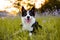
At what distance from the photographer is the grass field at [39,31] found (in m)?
1.66

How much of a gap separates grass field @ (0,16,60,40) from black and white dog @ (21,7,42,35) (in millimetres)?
37

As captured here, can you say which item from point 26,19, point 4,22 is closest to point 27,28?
point 26,19

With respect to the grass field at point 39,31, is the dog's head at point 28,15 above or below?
above

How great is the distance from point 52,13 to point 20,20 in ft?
A: 0.85

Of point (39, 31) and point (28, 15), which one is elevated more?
point (28, 15)

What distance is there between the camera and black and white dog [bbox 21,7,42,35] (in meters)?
1.68

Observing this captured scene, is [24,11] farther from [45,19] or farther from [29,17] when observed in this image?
[45,19]

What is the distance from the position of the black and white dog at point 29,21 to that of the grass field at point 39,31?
0.12ft

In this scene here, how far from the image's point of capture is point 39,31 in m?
1.71

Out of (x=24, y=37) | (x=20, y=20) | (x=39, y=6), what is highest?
(x=39, y=6)

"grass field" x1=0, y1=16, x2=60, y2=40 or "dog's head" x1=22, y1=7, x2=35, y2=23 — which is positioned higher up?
"dog's head" x1=22, y1=7, x2=35, y2=23

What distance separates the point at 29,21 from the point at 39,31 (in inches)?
4.4

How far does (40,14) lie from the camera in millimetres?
1728

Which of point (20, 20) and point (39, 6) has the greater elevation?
point (39, 6)
